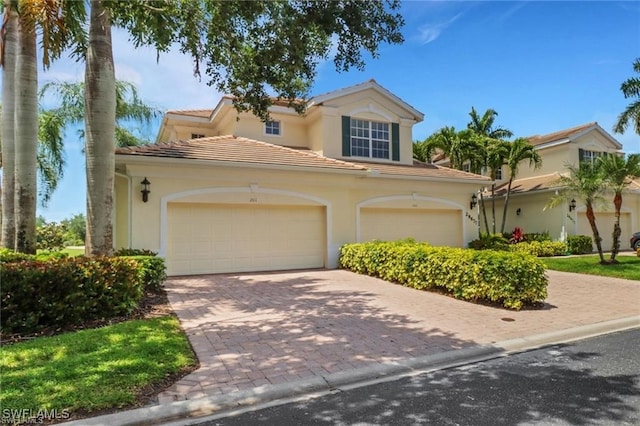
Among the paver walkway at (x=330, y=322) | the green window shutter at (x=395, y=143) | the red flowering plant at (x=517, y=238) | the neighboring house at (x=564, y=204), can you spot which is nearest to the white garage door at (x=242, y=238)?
the paver walkway at (x=330, y=322)

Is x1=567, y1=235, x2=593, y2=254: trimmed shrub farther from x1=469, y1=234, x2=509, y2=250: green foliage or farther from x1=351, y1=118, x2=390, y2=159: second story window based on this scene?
x1=351, y1=118, x2=390, y2=159: second story window

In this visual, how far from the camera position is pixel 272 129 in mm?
18453

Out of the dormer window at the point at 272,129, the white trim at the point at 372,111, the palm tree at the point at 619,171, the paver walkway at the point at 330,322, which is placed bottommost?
the paver walkway at the point at 330,322

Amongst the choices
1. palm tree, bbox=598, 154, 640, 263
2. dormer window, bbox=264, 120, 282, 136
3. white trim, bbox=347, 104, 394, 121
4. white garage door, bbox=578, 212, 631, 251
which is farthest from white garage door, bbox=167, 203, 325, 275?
white garage door, bbox=578, 212, 631, 251

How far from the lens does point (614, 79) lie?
18703 millimetres

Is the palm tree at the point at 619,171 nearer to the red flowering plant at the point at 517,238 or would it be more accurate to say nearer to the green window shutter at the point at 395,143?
the red flowering plant at the point at 517,238

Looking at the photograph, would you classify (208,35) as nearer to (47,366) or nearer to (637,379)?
(47,366)

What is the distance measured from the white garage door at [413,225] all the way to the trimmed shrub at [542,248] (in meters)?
3.55

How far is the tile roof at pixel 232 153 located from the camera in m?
12.3

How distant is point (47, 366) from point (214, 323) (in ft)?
8.91

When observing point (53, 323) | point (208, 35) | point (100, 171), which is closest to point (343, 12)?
point (208, 35)

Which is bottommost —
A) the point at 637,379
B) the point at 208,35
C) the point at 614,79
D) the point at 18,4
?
the point at 637,379

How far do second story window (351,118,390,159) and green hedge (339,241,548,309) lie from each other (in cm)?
710

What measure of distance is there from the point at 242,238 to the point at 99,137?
6043 mm
